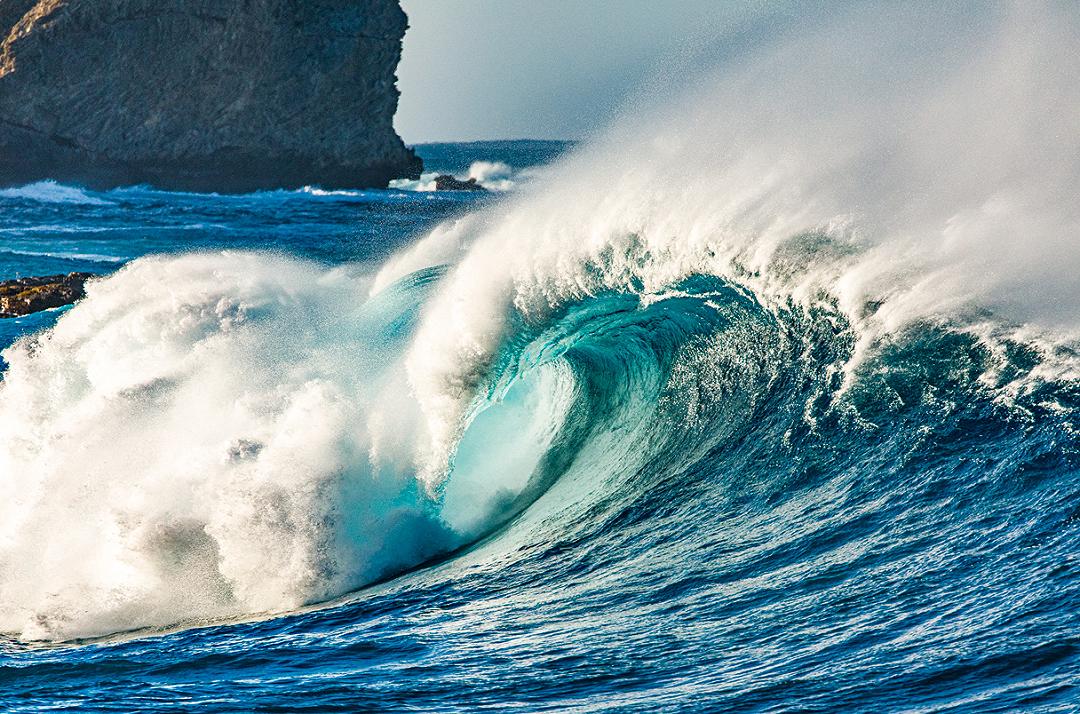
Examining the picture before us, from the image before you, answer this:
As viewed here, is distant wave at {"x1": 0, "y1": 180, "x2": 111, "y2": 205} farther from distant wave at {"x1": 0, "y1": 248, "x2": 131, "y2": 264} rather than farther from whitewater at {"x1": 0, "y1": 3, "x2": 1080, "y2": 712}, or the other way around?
whitewater at {"x1": 0, "y1": 3, "x2": 1080, "y2": 712}

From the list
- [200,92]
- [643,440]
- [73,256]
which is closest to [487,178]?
[200,92]

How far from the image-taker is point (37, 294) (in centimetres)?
→ 2394

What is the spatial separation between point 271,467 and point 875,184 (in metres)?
5.31

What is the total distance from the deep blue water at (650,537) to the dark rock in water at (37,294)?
1140cm

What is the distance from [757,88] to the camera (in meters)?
12.1

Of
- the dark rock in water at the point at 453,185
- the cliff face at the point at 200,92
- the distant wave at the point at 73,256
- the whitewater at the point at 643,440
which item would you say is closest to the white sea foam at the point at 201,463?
the whitewater at the point at 643,440

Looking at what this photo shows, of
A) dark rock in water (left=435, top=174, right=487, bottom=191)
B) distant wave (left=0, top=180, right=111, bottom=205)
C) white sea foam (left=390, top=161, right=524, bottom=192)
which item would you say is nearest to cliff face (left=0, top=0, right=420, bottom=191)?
distant wave (left=0, top=180, right=111, bottom=205)

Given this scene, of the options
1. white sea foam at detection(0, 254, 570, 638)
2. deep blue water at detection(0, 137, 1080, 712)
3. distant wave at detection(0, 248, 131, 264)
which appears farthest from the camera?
distant wave at detection(0, 248, 131, 264)

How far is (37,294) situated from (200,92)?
42802 millimetres

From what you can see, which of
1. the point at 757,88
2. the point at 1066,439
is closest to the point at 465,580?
the point at 1066,439

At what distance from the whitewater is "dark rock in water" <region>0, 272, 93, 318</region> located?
11336 millimetres

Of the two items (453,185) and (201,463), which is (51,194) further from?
(201,463)

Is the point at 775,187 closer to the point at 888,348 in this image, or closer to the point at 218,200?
the point at 888,348

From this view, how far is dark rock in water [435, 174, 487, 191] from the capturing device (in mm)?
64250
